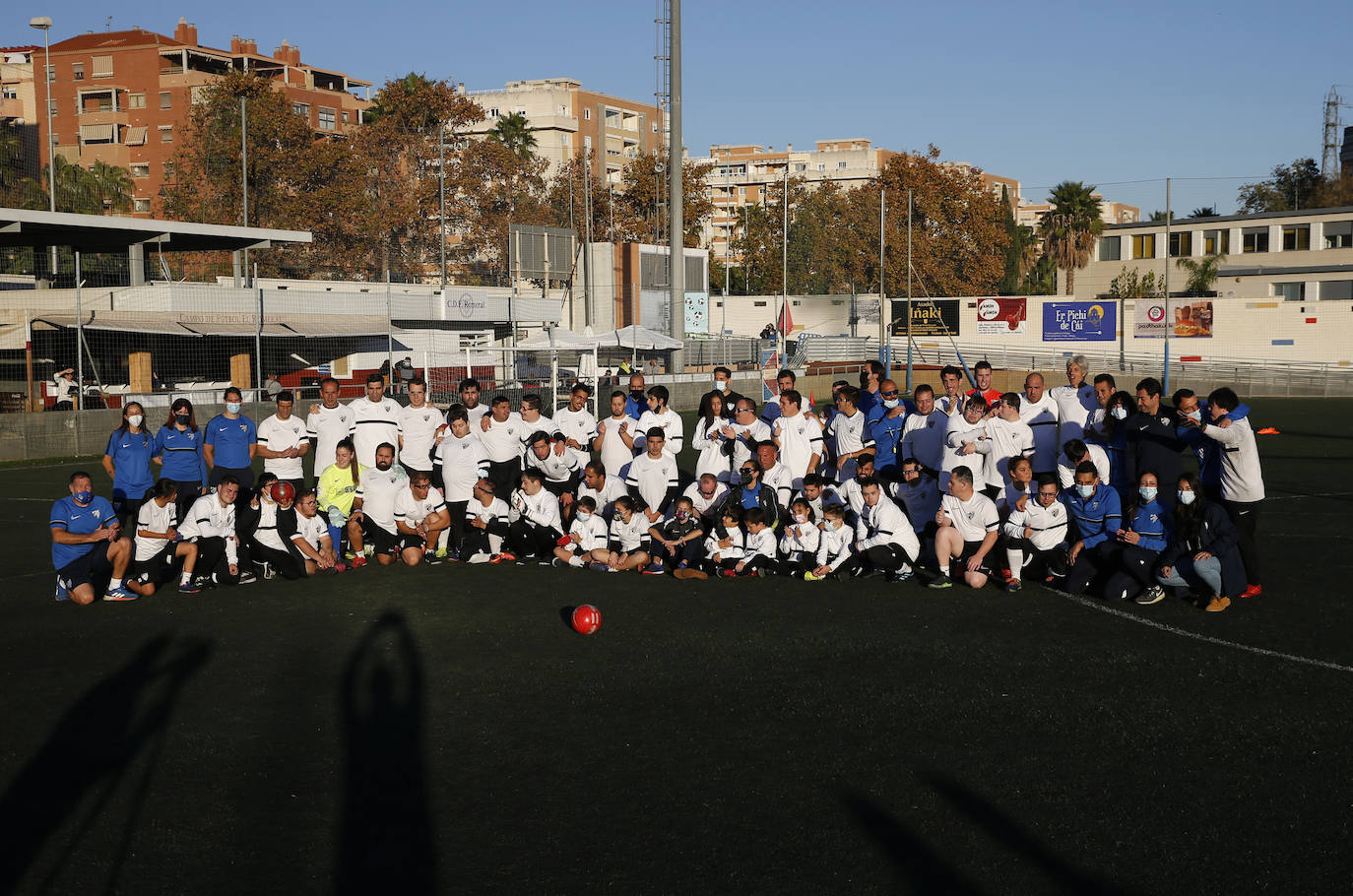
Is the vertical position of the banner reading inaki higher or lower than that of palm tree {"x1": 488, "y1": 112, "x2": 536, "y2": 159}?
lower

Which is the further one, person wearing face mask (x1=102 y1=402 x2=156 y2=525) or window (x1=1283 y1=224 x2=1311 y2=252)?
window (x1=1283 y1=224 x2=1311 y2=252)

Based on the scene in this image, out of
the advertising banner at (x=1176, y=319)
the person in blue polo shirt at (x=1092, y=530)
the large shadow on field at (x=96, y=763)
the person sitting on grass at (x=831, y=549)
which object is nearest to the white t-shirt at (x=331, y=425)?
the large shadow on field at (x=96, y=763)

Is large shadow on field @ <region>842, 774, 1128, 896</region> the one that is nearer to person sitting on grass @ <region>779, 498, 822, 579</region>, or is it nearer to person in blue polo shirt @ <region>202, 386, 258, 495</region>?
person sitting on grass @ <region>779, 498, 822, 579</region>

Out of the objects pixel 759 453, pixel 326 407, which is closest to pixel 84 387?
pixel 326 407

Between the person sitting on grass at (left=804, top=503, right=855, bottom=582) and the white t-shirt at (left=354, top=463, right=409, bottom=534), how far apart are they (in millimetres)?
4328

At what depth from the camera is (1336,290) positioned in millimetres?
53219

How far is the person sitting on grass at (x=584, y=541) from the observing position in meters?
11.8

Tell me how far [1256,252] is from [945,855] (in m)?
60.4

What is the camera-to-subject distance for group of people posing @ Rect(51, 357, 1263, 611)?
10305 millimetres

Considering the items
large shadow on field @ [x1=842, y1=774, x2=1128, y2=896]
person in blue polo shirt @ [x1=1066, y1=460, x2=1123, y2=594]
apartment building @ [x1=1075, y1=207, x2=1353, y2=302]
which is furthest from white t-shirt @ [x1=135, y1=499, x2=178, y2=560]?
apartment building @ [x1=1075, y1=207, x2=1353, y2=302]

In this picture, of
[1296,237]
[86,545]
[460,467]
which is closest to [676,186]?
[460,467]

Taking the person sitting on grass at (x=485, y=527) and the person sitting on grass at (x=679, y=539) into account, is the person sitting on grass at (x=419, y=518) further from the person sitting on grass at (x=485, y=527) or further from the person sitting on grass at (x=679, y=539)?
the person sitting on grass at (x=679, y=539)

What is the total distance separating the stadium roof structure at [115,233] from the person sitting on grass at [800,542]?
19.4 meters

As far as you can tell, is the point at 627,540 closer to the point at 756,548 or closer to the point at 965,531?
the point at 756,548
